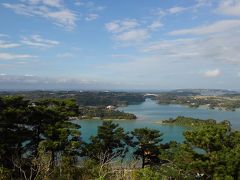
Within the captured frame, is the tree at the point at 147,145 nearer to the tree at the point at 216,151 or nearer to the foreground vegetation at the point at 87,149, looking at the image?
the foreground vegetation at the point at 87,149

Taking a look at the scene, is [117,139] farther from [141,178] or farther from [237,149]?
[141,178]

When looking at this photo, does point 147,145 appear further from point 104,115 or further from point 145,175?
point 104,115

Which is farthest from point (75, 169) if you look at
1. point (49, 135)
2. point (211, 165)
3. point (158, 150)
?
point (211, 165)

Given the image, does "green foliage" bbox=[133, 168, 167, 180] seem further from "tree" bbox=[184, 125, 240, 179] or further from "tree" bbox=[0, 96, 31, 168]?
"tree" bbox=[0, 96, 31, 168]

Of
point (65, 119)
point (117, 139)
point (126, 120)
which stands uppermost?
point (65, 119)

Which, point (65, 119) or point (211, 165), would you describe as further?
point (65, 119)

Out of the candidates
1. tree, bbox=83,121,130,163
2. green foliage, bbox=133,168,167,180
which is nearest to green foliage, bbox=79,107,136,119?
tree, bbox=83,121,130,163

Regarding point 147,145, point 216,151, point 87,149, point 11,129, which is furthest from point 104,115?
point 216,151

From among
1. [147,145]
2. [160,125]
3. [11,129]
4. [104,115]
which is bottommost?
[160,125]
